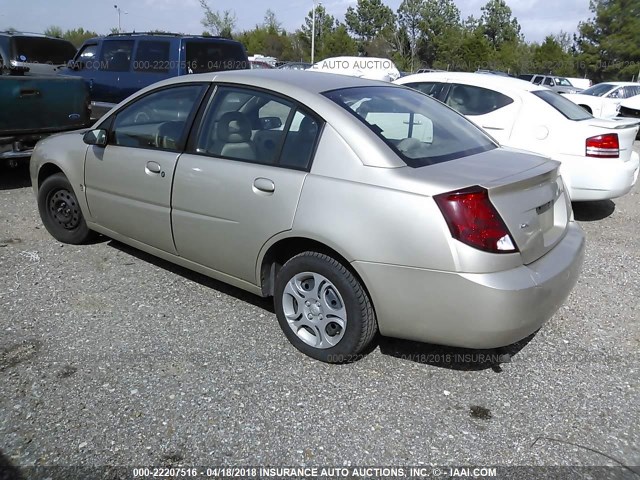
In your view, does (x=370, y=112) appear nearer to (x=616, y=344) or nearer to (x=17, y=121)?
(x=616, y=344)

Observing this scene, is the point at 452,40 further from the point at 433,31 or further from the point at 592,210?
the point at 592,210

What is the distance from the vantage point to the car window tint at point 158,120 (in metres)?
3.82

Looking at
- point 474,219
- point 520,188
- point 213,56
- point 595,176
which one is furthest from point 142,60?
point 474,219

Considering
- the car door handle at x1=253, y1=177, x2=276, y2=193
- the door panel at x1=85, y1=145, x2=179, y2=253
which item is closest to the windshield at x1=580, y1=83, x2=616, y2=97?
the door panel at x1=85, y1=145, x2=179, y2=253

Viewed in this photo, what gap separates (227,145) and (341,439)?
194 cm

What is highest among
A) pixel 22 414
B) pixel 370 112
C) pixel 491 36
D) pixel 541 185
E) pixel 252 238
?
pixel 491 36

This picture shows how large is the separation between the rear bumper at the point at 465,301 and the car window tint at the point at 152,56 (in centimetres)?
786

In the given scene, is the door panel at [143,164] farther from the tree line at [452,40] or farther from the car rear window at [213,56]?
the tree line at [452,40]

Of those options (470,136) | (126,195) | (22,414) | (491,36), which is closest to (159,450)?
(22,414)

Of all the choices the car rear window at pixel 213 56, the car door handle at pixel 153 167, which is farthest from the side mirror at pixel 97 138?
the car rear window at pixel 213 56

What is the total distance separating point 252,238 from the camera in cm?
334

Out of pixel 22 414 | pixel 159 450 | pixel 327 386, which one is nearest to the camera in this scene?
pixel 159 450

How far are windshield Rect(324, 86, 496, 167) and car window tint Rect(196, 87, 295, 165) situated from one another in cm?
36

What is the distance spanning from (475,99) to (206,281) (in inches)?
158
